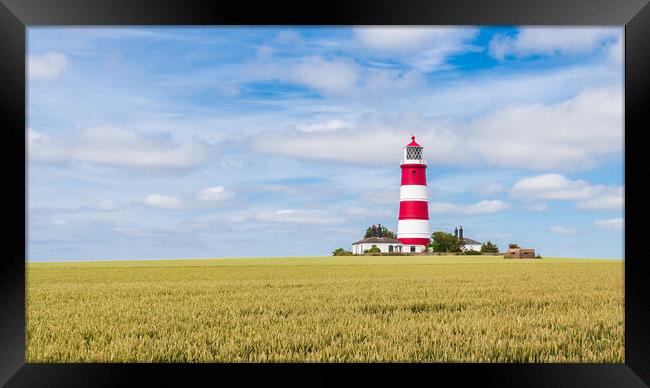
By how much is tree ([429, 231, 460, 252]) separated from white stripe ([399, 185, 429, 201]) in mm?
7476

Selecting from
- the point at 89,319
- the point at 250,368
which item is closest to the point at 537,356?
the point at 250,368

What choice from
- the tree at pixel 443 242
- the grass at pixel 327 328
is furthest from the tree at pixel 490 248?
the grass at pixel 327 328

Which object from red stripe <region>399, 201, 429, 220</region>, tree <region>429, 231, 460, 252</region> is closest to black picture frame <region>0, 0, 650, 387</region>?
red stripe <region>399, 201, 429, 220</region>

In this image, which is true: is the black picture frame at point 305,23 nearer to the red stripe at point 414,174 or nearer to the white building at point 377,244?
the red stripe at point 414,174

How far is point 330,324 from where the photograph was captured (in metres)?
6.23

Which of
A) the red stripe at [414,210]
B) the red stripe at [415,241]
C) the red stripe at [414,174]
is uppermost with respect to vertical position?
the red stripe at [414,174]

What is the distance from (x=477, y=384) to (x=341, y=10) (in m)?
2.90

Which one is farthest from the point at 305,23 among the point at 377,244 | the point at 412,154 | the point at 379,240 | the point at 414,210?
the point at 379,240

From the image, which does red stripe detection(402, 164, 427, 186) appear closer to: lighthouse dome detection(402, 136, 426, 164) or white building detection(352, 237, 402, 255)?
lighthouse dome detection(402, 136, 426, 164)

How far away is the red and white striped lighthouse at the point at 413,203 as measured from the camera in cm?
4094

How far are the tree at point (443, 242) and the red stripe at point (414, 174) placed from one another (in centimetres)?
801

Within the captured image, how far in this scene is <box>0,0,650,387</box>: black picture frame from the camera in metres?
4.21

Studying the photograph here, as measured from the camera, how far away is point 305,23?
14.7 feet

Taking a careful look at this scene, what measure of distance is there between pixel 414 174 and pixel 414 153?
1965mm
